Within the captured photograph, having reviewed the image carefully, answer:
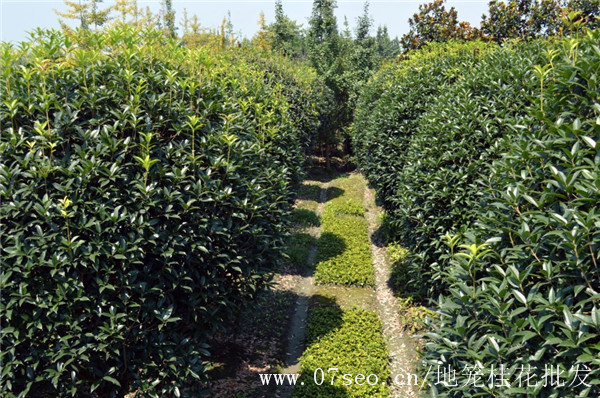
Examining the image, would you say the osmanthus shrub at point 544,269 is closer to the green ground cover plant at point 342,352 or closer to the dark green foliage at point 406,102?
the green ground cover plant at point 342,352

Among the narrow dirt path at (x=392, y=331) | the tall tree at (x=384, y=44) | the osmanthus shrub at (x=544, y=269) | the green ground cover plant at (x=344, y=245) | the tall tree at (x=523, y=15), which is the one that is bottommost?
the narrow dirt path at (x=392, y=331)

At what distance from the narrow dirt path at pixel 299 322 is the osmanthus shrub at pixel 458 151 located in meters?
2.56

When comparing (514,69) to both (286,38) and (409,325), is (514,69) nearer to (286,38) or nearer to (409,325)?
(409,325)

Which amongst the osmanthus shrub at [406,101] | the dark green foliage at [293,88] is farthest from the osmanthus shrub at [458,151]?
the dark green foliage at [293,88]

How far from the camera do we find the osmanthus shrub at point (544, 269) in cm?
229

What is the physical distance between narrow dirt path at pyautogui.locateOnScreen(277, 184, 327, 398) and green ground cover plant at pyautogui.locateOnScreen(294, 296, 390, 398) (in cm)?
16

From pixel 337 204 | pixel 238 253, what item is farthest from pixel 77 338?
pixel 337 204

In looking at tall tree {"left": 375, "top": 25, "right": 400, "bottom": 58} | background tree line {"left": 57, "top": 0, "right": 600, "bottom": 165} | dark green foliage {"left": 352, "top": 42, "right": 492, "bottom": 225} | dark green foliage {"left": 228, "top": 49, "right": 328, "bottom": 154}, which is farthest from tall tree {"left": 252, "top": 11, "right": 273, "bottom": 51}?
tall tree {"left": 375, "top": 25, "right": 400, "bottom": 58}

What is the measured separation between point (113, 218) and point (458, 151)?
15.4 feet

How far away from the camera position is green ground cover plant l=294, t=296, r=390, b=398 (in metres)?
5.96

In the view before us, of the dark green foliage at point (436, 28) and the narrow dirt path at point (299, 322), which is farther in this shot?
the dark green foliage at point (436, 28)

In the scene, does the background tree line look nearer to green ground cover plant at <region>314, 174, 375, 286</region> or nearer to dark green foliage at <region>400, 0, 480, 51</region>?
dark green foliage at <region>400, 0, 480, 51</region>

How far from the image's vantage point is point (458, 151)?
582 cm

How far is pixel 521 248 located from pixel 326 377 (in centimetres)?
438
